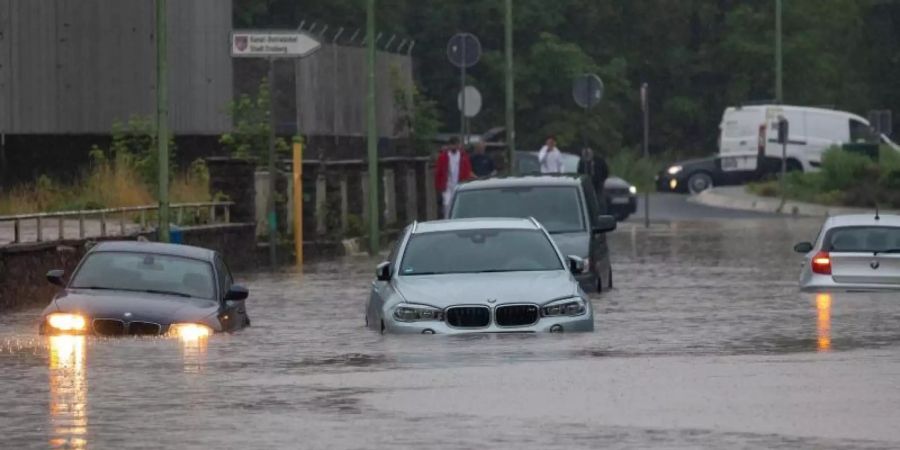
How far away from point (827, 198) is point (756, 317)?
35637mm

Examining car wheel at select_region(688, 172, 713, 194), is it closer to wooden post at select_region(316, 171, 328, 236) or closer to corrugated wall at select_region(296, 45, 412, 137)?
corrugated wall at select_region(296, 45, 412, 137)

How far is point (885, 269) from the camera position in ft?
91.3

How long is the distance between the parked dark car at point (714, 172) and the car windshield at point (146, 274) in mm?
50021

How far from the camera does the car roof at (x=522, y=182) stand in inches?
1142

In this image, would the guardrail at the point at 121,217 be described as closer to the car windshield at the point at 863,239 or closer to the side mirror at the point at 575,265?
the side mirror at the point at 575,265

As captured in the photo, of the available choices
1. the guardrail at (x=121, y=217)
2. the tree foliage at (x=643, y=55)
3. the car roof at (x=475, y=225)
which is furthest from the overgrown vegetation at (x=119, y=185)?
the tree foliage at (x=643, y=55)

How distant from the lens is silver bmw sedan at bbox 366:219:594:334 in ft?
64.3

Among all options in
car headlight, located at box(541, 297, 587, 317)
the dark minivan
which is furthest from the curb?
car headlight, located at box(541, 297, 587, 317)

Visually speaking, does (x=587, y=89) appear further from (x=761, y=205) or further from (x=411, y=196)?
(x=761, y=205)

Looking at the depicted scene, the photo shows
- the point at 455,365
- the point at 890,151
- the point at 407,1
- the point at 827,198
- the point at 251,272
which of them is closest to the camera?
the point at 455,365

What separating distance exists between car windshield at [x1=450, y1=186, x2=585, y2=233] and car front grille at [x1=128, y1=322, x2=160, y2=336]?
8.24m

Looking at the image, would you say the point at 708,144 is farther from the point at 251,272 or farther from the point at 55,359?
the point at 55,359

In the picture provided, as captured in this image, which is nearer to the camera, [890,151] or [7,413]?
[7,413]

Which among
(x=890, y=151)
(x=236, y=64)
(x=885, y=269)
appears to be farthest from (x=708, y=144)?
(x=885, y=269)
